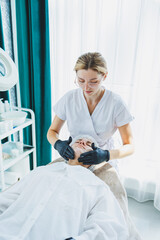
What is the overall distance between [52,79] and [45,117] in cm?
43

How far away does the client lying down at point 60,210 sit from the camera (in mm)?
848

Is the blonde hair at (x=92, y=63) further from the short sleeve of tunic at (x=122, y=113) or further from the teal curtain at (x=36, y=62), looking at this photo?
the teal curtain at (x=36, y=62)

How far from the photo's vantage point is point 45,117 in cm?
212

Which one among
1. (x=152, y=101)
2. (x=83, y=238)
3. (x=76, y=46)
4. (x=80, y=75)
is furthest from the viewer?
(x=76, y=46)

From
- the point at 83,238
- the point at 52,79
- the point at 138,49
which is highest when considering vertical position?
the point at 138,49

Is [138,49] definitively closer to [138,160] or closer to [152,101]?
[152,101]

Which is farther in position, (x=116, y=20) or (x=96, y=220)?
(x=116, y=20)

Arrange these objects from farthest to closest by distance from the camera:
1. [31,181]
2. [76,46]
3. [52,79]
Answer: [52,79]
[76,46]
[31,181]

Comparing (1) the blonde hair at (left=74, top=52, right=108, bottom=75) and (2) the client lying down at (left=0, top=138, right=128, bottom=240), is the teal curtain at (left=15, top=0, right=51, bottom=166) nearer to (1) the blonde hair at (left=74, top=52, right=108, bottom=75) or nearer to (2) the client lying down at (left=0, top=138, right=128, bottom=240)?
(1) the blonde hair at (left=74, top=52, right=108, bottom=75)

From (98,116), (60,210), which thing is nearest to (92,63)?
(98,116)

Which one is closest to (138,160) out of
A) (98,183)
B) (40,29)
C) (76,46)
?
(98,183)

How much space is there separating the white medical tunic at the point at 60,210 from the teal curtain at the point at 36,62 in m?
1.07

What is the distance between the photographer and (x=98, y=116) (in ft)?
4.75

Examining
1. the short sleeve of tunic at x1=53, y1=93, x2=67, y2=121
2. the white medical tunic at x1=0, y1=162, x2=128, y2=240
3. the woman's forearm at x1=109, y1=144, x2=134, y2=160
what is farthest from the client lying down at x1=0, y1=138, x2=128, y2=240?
the short sleeve of tunic at x1=53, y1=93, x2=67, y2=121
